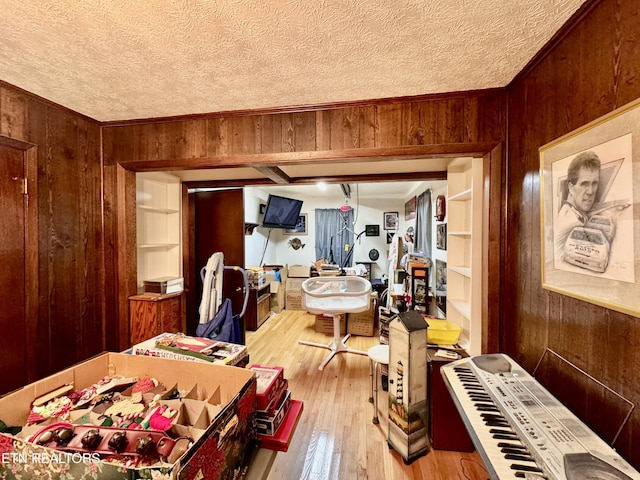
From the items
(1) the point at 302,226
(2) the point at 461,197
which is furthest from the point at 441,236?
(1) the point at 302,226

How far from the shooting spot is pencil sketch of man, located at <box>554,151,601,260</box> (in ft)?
3.18

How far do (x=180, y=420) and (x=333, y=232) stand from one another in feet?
18.3

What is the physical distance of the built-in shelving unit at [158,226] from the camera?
2639mm

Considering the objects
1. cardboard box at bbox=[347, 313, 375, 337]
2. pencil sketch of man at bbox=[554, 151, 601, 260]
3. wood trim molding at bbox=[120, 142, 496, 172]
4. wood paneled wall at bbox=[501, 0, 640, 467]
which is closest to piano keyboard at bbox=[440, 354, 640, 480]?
wood paneled wall at bbox=[501, 0, 640, 467]

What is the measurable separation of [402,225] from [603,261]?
5326mm

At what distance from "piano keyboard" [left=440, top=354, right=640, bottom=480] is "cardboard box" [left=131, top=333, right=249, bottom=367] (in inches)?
37.4

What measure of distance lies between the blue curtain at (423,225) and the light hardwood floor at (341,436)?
1.77 meters

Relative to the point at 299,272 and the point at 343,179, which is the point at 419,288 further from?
the point at 299,272

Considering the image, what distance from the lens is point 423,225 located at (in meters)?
4.12

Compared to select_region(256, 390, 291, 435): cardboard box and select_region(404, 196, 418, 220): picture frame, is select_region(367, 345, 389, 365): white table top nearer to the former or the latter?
select_region(256, 390, 291, 435): cardboard box

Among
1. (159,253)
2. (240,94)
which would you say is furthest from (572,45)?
(159,253)

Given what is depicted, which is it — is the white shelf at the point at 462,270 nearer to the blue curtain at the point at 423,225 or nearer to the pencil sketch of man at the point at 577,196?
the pencil sketch of man at the point at 577,196

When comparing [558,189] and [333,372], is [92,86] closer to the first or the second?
[558,189]

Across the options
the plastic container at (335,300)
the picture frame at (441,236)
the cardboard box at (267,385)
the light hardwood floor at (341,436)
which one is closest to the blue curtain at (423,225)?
the picture frame at (441,236)
